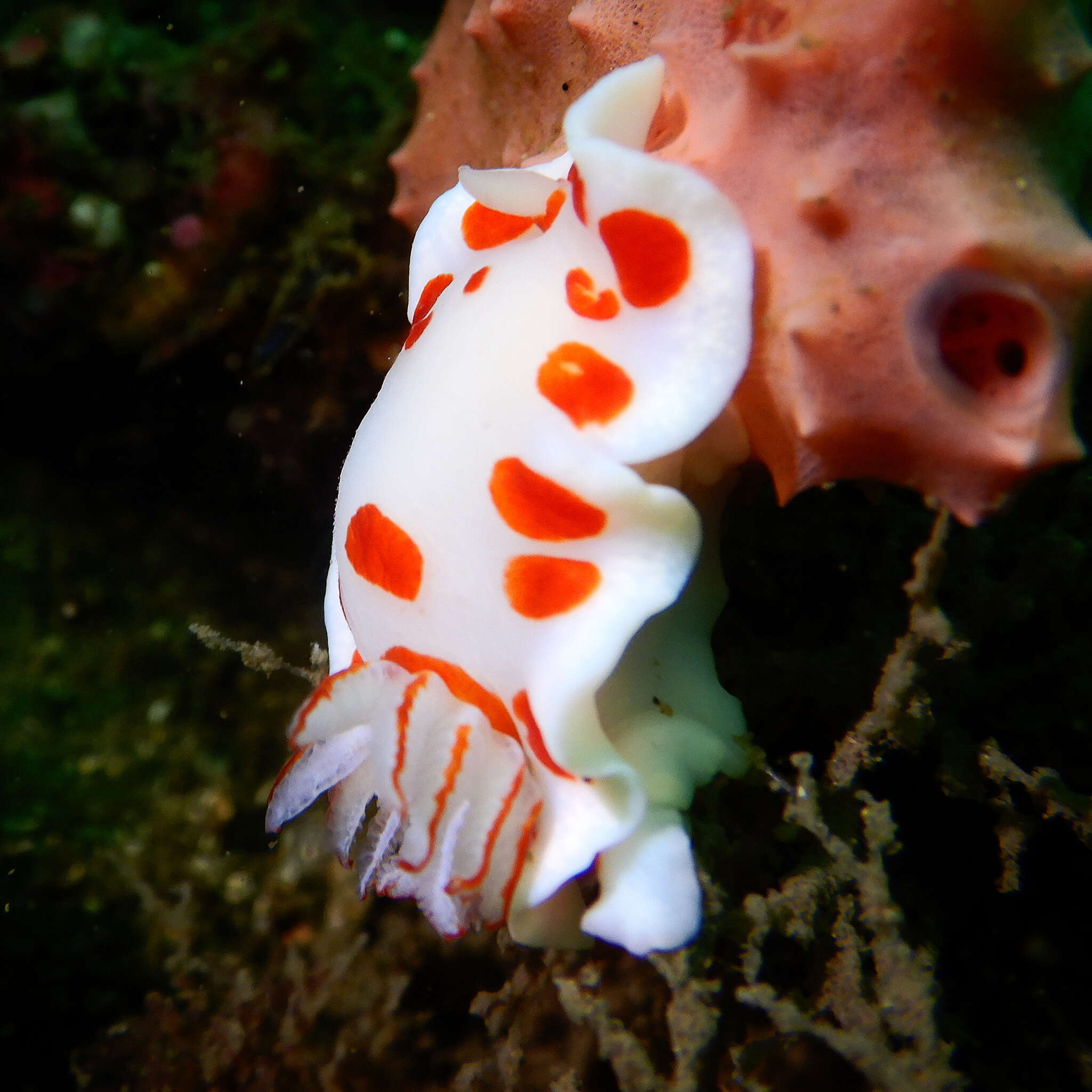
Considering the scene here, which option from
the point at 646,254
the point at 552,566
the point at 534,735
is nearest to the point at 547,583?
the point at 552,566

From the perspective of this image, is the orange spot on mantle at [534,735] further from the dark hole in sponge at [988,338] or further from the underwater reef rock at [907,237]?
the dark hole in sponge at [988,338]

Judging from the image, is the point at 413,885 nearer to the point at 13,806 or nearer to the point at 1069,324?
the point at 1069,324

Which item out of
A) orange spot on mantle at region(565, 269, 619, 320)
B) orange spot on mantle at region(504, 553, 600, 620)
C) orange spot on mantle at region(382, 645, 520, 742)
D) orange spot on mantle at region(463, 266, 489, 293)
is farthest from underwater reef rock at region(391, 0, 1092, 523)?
orange spot on mantle at region(382, 645, 520, 742)

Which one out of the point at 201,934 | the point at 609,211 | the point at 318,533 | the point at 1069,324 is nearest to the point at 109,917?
the point at 201,934

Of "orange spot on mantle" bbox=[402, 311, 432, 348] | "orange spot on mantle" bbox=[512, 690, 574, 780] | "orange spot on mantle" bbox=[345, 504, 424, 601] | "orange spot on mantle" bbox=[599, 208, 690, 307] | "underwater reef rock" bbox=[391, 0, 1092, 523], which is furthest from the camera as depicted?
"orange spot on mantle" bbox=[402, 311, 432, 348]

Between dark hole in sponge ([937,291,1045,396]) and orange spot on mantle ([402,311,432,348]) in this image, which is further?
orange spot on mantle ([402,311,432,348])

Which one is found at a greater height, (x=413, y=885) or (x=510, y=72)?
(x=510, y=72)

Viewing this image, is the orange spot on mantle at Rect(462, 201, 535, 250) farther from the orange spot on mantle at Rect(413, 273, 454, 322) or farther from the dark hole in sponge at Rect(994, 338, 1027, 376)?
the dark hole in sponge at Rect(994, 338, 1027, 376)

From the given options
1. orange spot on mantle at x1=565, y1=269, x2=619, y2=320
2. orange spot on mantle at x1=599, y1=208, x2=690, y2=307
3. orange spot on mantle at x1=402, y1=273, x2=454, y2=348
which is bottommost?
orange spot on mantle at x1=402, y1=273, x2=454, y2=348
